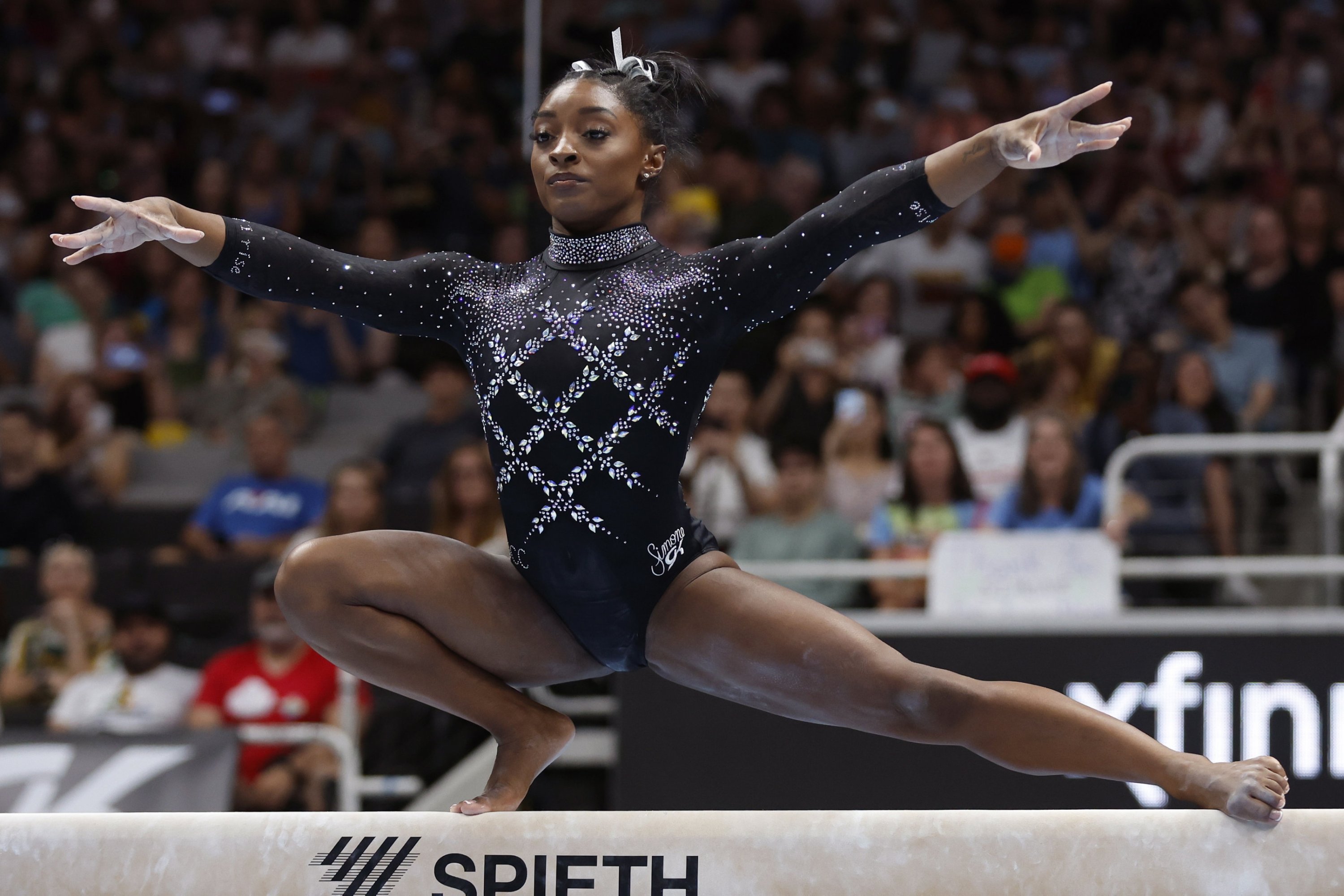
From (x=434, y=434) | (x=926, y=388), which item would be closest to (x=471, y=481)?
(x=434, y=434)

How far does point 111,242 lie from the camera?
9.02ft

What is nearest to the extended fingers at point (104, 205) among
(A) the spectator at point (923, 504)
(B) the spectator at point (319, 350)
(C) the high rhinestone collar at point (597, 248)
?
(C) the high rhinestone collar at point (597, 248)

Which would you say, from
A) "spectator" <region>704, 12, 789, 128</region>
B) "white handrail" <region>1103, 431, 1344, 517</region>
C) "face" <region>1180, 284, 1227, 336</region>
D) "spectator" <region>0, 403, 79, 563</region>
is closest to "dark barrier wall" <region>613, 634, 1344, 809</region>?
"white handrail" <region>1103, 431, 1344, 517</region>

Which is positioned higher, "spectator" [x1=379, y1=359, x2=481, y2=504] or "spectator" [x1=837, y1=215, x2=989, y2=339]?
"spectator" [x1=837, y1=215, x2=989, y2=339]

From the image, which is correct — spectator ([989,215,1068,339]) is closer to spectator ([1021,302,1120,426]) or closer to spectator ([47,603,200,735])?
spectator ([1021,302,1120,426])

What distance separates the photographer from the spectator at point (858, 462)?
6234 mm

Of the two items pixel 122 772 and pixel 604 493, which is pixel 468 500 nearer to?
pixel 122 772

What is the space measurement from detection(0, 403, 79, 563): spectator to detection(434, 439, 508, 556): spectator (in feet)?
6.84

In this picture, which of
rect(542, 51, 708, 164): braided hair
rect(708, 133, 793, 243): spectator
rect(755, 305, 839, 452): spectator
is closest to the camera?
rect(542, 51, 708, 164): braided hair

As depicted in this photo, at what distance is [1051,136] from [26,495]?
5646 mm

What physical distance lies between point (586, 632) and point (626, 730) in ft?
Result: 8.48

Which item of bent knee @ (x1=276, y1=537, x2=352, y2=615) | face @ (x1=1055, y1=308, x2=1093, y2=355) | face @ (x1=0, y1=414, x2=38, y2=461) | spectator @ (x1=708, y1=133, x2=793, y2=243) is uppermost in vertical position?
spectator @ (x1=708, y1=133, x2=793, y2=243)

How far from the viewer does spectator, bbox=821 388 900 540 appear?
6.23 m

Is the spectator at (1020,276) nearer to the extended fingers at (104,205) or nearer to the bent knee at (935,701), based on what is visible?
the bent knee at (935,701)
